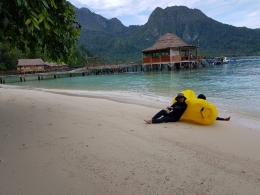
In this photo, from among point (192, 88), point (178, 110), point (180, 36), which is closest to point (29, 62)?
point (192, 88)

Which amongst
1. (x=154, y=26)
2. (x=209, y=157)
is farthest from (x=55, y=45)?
(x=154, y=26)

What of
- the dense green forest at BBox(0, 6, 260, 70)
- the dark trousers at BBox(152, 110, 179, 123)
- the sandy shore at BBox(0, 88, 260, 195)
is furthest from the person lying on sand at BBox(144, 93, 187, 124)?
the dense green forest at BBox(0, 6, 260, 70)

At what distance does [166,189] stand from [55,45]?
13.4 feet

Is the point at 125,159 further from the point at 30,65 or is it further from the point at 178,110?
the point at 30,65

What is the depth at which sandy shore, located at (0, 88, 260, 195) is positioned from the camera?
7.45 feet

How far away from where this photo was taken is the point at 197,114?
4906mm

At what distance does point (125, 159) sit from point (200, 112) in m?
2.65

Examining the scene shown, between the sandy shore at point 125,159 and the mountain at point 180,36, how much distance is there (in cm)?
7204

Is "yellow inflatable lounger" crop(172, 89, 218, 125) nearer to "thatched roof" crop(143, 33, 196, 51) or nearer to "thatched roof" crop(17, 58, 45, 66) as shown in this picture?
"thatched roof" crop(143, 33, 196, 51)

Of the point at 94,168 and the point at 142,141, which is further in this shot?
the point at 142,141

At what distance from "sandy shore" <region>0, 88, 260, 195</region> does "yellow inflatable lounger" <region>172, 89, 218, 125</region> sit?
0.85 ft

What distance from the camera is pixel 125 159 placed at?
2887mm

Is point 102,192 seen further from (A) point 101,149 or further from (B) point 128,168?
(A) point 101,149

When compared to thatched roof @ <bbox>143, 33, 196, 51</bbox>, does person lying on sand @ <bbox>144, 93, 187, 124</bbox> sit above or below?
below
